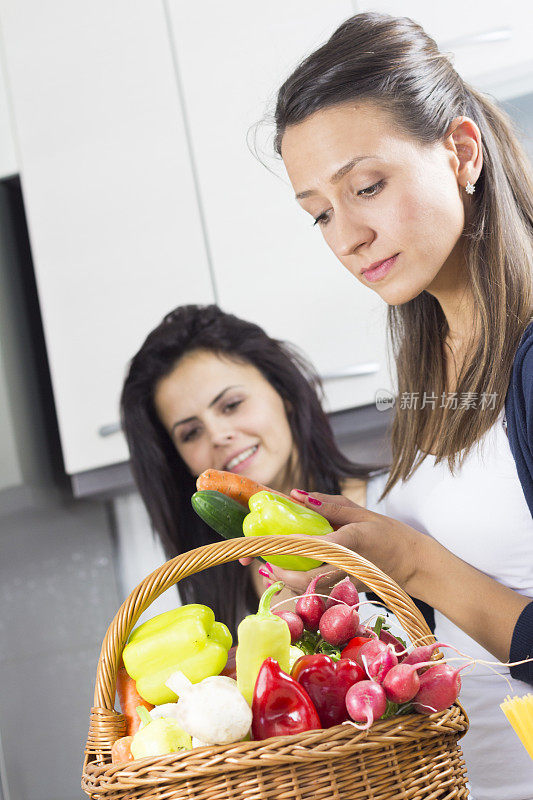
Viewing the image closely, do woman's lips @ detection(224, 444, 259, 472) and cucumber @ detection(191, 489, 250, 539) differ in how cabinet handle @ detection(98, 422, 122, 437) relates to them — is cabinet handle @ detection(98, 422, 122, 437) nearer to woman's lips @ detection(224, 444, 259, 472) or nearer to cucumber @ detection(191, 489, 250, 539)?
woman's lips @ detection(224, 444, 259, 472)

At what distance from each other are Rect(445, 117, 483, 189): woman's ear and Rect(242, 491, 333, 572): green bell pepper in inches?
17.0

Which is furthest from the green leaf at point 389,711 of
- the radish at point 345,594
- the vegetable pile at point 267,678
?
the radish at point 345,594

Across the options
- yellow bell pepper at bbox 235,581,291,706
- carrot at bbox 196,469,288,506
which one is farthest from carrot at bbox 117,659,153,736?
carrot at bbox 196,469,288,506

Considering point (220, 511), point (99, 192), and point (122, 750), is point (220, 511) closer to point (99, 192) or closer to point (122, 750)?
point (122, 750)

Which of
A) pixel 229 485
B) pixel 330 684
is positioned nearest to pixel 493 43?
pixel 229 485

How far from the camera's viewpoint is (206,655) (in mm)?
648

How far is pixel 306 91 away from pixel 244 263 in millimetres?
549

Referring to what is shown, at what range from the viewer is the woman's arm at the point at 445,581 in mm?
851

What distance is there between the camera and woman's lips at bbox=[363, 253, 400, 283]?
2.96ft

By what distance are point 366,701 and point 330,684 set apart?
6cm

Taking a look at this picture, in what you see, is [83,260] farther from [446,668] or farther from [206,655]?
[446,668]

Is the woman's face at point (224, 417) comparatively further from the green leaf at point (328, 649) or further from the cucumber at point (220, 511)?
the green leaf at point (328, 649)

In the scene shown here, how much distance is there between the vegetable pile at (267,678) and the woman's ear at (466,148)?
0.51 meters

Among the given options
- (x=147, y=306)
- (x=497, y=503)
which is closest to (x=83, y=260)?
(x=147, y=306)
